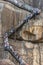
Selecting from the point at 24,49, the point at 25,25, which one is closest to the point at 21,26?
the point at 25,25

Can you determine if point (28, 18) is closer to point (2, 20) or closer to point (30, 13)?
point (30, 13)

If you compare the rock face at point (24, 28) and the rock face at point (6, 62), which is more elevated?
the rock face at point (24, 28)

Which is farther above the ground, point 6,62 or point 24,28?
point 24,28

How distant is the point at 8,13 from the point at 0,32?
337 millimetres

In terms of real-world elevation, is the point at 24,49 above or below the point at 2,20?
below

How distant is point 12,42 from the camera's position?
4.78 meters

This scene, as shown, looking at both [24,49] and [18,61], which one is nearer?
[18,61]

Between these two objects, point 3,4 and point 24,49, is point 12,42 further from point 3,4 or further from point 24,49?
point 3,4

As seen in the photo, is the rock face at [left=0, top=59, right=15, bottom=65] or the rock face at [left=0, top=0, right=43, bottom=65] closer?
the rock face at [left=0, top=59, right=15, bottom=65]

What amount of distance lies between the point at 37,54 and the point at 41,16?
619mm

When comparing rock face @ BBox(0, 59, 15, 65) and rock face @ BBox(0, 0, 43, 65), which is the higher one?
rock face @ BBox(0, 0, 43, 65)

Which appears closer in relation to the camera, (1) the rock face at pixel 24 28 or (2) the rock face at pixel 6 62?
(2) the rock face at pixel 6 62

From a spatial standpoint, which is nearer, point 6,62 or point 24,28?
point 6,62

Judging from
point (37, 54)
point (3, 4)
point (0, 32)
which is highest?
point (3, 4)
